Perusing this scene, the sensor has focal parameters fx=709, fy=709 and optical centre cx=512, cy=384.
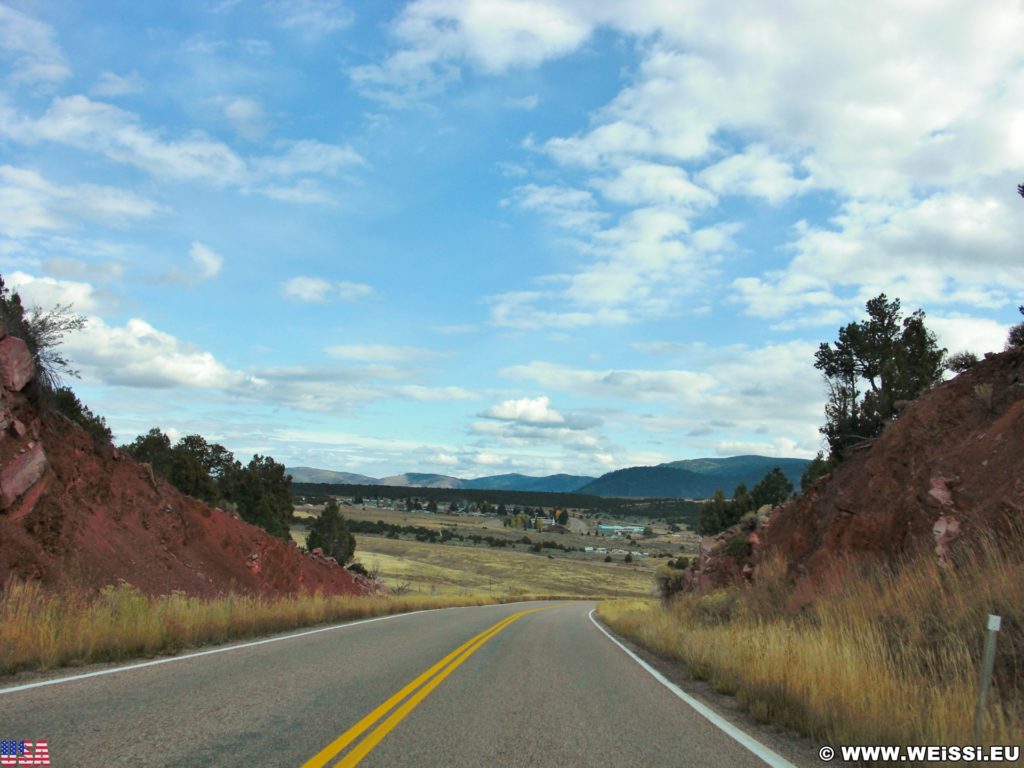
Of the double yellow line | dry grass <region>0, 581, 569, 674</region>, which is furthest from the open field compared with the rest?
the double yellow line

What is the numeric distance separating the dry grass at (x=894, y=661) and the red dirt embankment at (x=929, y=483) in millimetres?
1826

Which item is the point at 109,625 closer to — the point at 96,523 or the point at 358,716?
the point at 358,716

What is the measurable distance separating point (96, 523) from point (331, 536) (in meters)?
35.6

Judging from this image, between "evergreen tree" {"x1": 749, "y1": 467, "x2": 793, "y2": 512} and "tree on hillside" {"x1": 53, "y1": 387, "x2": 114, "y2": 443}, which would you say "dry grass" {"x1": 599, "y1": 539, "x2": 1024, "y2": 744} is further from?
"evergreen tree" {"x1": 749, "y1": 467, "x2": 793, "y2": 512}

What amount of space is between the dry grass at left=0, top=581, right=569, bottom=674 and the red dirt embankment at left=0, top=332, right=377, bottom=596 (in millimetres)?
2153

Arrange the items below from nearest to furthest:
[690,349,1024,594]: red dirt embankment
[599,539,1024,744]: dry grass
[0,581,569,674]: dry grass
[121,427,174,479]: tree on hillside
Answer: [599,539,1024,744]: dry grass
[0,581,569,674]: dry grass
[690,349,1024,594]: red dirt embankment
[121,427,174,479]: tree on hillside

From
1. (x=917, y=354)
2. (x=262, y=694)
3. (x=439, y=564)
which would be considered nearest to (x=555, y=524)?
(x=439, y=564)

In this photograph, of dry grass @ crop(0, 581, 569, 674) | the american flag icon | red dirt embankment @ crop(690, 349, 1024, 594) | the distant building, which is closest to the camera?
the american flag icon

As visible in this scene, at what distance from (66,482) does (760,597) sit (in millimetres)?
19612

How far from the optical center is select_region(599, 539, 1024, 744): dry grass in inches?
255

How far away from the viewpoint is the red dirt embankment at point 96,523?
17.4m

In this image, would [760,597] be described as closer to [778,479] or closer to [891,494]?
[891,494]

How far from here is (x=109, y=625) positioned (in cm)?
1136

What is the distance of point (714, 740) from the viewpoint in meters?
6.89
